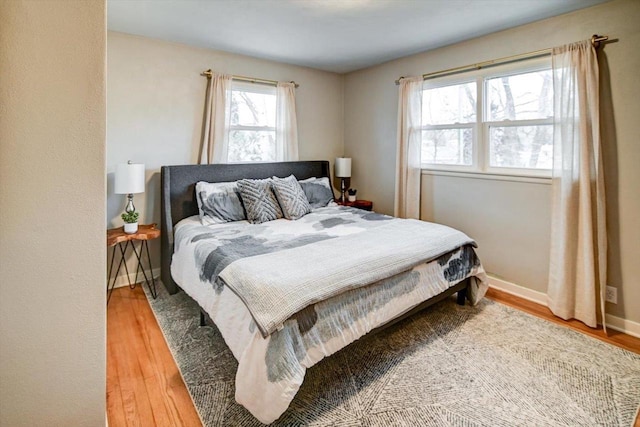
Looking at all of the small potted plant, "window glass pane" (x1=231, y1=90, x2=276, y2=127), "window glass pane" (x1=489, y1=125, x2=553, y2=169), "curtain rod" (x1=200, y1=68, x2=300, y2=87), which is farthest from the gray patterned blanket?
"curtain rod" (x1=200, y1=68, x2=300, y2=87)

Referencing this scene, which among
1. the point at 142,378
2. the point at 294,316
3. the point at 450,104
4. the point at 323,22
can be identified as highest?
the point at 323,22

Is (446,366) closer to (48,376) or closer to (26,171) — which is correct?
(48,376)

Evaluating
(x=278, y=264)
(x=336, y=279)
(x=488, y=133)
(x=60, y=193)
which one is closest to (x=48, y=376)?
(x=60, y=193)

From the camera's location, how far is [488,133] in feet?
10.9

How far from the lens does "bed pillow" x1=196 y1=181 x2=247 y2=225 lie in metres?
3.18

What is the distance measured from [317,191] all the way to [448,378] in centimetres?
240

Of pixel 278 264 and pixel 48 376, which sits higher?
pixel 278 264

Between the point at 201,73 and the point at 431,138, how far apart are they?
2578 mm

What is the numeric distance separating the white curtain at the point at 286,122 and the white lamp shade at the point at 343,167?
26.3 inches

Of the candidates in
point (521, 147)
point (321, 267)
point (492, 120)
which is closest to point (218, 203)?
point (321, 267)

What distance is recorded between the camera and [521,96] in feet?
10.2

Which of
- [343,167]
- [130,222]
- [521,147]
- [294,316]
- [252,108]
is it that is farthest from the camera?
[343,167]

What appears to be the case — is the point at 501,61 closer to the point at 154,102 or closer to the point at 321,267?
the point at 321,267

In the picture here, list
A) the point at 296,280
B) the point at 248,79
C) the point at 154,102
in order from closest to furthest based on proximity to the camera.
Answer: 1. the point at 296,280
2. the point at 154,102
3. the point at 248,79
